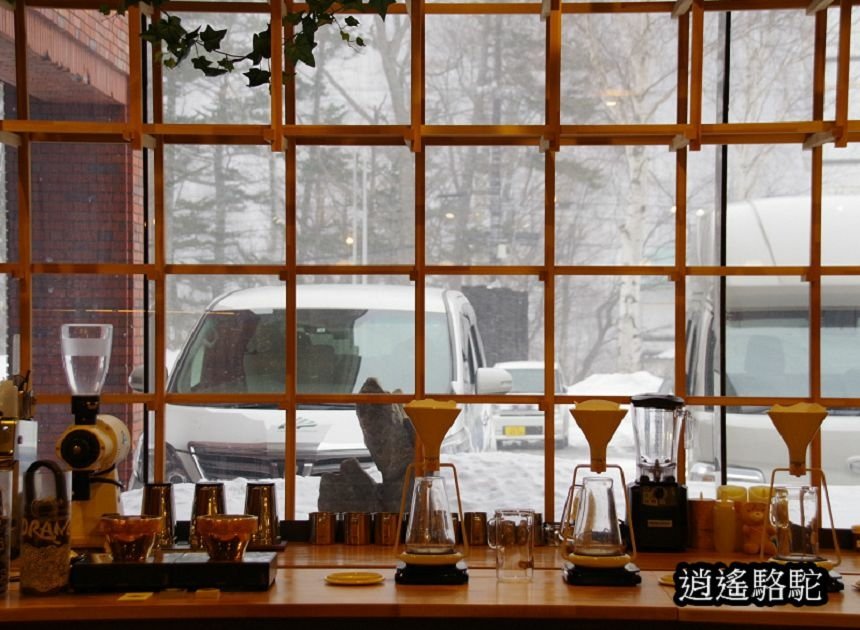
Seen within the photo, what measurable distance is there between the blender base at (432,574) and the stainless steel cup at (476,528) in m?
0.54

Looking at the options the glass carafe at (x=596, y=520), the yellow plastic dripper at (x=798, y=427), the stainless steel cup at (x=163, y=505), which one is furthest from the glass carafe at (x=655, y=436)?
the stainless steel cup at (x=163, y=505)

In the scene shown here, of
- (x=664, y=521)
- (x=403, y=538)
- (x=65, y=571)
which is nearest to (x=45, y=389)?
(x=65, y=571)

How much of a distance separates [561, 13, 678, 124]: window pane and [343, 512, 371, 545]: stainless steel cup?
4.76ft

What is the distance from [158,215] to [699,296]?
177cm

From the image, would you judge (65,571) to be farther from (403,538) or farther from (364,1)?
(364,1)

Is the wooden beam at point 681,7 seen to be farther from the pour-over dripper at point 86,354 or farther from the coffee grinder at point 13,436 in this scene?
the coffee grinder at point 13,436

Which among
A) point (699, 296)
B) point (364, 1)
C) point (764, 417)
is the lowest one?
point (764, 417)

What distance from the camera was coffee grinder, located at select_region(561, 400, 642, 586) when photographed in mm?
3068

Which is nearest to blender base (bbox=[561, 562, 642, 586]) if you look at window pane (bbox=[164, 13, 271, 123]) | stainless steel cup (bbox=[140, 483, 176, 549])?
stainless steel cup (bbox=[140, 483, 176, 549])

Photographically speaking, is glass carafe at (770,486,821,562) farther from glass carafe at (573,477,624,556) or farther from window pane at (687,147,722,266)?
window pane at (687,147,722,266)

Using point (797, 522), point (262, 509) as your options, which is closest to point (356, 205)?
point (262, 509)

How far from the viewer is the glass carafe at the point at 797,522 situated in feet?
10.2

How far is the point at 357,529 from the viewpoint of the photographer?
3.67m

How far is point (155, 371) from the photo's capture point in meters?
3.85
